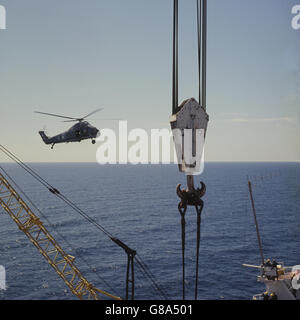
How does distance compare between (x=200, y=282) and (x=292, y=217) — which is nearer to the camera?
(x=200, y=282)

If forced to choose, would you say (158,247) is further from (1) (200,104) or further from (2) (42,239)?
(1) (200,104)

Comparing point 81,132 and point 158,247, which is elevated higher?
point 81,132

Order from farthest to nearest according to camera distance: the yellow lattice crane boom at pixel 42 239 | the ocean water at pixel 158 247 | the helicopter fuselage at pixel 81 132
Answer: the ocean water at pixel 158 247 < the helicopter fuselage at pixel 81 132 < the yellow lattice crane boom at pixel 42 239

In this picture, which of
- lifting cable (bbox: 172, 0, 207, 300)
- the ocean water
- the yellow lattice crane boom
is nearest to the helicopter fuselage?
the yellow lattice crane boom

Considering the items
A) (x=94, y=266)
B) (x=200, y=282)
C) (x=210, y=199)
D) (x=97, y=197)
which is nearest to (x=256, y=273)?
(x=200, y=282)

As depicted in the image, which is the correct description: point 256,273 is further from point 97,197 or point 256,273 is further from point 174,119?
point 97,197

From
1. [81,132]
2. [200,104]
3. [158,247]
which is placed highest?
[81,132]

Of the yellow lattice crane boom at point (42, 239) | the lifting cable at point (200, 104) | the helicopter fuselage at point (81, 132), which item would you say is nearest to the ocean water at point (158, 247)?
the yellow lattice crane boom at point (42, 239)

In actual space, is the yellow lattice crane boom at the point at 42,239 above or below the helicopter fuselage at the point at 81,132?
below

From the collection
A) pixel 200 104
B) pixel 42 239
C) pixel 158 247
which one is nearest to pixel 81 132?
pixel 42 239

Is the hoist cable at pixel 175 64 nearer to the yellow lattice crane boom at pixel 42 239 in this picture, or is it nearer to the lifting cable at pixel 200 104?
the lifting cable at pixel 200 104
